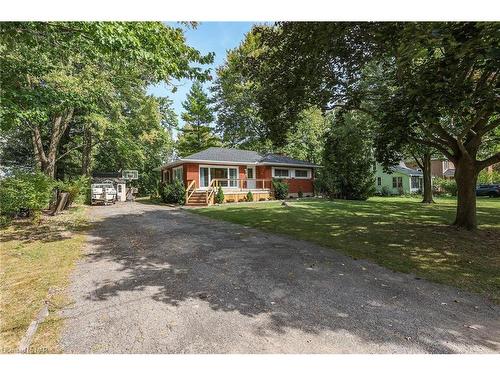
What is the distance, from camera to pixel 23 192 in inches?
385

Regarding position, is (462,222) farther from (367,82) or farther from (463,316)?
(463,316)

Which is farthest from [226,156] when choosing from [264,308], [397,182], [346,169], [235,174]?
[397,182]

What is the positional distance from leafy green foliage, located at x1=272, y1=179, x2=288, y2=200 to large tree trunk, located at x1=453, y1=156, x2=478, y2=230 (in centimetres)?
1386

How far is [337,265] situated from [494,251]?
433 centimetres

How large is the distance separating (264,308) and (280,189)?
751 inches

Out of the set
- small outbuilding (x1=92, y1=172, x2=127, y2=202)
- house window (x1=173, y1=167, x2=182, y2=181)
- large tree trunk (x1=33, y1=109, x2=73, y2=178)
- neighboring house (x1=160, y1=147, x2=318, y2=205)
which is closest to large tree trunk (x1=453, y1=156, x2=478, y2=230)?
neighboring house (x1=160, y1=147, x2=318, y2=205)

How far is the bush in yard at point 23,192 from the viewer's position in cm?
981

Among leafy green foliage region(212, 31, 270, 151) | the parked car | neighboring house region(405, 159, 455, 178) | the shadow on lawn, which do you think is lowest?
the shadow on lawn

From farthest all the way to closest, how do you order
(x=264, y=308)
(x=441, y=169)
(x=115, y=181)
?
(x=441, y=169) → (x=115, y=181) → (x=264, y=308)

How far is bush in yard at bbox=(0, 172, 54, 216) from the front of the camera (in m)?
9.81

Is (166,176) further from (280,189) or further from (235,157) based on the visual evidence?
(280,189)

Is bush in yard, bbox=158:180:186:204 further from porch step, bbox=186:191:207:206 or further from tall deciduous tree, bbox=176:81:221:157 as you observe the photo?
tall deciduous tree, bbox=176:81:221:157
